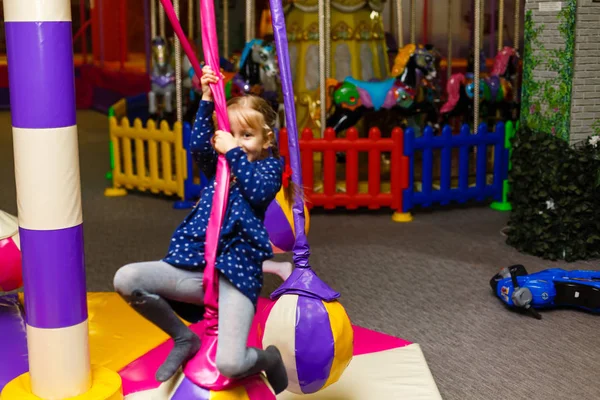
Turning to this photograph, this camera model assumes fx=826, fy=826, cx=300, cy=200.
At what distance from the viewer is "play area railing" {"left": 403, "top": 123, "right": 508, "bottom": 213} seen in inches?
193

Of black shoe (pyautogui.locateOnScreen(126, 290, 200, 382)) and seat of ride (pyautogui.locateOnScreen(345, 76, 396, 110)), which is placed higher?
seat of ride (pyautogui.locateOnScreen(345, 76, 396, 110))

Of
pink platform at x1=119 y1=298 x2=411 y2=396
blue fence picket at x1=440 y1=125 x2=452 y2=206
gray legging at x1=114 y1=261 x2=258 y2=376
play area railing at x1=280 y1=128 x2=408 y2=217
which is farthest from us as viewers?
blue fence picket at x1=440 y1=125 x2=452 y2=206

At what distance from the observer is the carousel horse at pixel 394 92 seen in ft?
17.1

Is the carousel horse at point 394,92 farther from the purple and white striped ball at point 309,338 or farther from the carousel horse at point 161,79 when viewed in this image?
the purple and white striped ball at point 309,338

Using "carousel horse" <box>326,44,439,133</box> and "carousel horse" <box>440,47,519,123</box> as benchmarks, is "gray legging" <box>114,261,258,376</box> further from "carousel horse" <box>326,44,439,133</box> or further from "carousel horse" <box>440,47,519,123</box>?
→ "carousel horse" <box>440,47,519,123</box>

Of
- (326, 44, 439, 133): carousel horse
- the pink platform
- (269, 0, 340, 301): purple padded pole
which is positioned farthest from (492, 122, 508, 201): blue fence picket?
(269, 0, 340, 301): purple padded pole

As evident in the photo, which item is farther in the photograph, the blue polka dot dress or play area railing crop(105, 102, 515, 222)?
play area railing crop(105, 102, 515, 222)

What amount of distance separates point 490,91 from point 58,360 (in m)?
4.18

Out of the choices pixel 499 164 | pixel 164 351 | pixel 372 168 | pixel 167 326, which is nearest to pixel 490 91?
pixel 499 164

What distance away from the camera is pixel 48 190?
2004 mm

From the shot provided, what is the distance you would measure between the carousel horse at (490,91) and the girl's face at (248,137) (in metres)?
3.69

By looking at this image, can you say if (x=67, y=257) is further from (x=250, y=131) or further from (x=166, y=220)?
(x=166, y=220)

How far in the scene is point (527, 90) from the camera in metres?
4.22

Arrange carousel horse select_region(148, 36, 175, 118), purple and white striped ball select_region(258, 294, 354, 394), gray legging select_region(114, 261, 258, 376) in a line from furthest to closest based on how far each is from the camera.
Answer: carousel horse select_region(148, 36, 175, 118) < purple and white striped ball select_region(258, 294, 354, 394) < gray legging select_region(114, 261, 258, 376)
